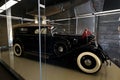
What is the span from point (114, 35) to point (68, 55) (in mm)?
1069

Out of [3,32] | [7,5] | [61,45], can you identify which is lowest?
[61,45]

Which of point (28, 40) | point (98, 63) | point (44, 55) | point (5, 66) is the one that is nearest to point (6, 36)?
point (5, 66)

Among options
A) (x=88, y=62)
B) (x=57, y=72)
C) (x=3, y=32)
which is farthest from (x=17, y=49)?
(x=88, y=62)

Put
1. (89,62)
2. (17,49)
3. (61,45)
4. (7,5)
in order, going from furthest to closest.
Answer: (7,5) → (17,49) → (61,45) → (89,62)

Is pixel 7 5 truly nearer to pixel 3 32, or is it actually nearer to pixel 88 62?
pixel 3 32

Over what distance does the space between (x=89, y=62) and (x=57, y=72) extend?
0.63m

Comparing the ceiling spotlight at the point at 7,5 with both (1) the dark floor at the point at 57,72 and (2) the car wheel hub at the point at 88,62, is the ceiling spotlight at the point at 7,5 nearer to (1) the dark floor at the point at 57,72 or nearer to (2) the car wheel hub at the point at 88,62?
(1) the dark floor at the point at 57,72

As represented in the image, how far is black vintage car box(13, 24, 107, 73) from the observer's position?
6.89 ft

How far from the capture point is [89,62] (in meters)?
2.12

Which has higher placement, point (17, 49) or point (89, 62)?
Answer: point (17, 49)

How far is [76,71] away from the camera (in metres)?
2.21

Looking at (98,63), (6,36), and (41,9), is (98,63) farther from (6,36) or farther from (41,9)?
(6,36)

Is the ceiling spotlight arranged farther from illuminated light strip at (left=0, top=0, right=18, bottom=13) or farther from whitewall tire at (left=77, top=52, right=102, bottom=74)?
whitewall tire at (left=77, top=52, right=102, bottom=74)

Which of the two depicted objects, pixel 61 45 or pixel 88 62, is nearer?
pixel 88 62
